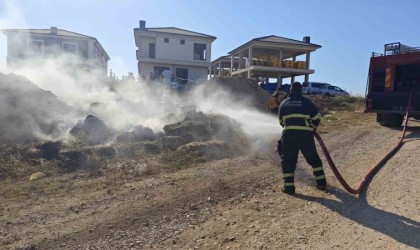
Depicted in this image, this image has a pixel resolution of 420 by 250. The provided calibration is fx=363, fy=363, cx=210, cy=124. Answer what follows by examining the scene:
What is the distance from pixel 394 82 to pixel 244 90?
10.3m

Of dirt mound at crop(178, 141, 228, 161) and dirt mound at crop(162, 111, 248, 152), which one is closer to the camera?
dirt mound at crop(178, 141, 228, 161)

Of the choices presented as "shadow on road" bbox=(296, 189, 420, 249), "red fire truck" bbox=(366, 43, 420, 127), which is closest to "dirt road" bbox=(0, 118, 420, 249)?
"shadow on road" bbox=(296, 189, 420, 249)

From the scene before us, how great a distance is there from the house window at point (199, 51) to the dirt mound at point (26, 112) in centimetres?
2731

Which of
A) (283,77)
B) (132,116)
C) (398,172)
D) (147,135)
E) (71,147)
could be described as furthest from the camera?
(283,77)

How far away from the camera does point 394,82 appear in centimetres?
1020

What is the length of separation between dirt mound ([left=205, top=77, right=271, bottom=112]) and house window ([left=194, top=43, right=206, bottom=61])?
19.0 metres

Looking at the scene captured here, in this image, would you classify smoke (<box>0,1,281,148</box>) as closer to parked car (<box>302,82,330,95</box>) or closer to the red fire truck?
the red fire truck

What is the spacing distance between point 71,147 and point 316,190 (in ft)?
21.5

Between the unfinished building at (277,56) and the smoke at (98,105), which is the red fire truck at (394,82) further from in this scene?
the unfinished building at (277,56)

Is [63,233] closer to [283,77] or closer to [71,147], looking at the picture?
[71,147]

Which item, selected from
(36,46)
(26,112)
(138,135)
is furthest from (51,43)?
(138,135)

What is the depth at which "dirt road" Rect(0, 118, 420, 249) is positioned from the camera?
4113mm

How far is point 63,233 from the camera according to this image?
449cm

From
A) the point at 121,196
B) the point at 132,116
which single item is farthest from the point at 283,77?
the point at 121,196
